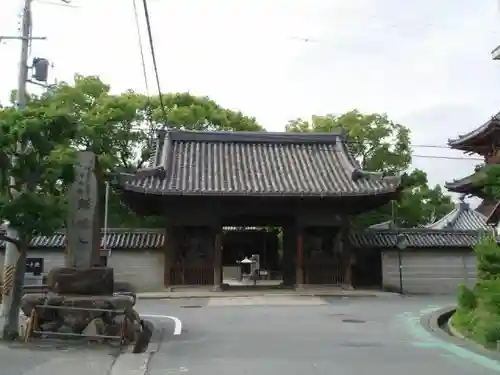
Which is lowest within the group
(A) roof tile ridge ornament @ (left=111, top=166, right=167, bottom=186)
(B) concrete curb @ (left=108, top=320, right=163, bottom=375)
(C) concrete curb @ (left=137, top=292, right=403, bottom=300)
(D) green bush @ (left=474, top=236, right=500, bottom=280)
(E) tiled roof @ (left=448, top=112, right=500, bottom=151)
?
(B) concrete curb @ (left=108, top=320, right=163, bottom=375)

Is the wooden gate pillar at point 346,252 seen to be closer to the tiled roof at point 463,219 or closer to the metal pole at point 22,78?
the metal pole at point 22,78

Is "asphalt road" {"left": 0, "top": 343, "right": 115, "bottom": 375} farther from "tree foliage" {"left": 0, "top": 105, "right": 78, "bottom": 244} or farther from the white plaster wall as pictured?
the white plaster wall

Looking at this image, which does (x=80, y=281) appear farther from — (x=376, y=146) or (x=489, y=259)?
(x=376, y=146)

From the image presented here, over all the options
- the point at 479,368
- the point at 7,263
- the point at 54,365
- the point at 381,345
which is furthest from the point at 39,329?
the point at 479,368

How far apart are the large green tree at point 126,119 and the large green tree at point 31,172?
22698 mm

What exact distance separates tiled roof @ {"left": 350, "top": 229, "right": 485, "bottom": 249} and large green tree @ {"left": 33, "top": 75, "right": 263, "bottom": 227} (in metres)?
14.7

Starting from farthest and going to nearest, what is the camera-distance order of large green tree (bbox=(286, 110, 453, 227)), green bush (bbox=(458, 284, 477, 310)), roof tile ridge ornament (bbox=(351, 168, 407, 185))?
large green tree (bbox=(286, 110, 453, 227))
roof tile ridge ornament (bbox=(351, 168, 407, 185))
green bush (bbox=(458, 284, 477, 310))

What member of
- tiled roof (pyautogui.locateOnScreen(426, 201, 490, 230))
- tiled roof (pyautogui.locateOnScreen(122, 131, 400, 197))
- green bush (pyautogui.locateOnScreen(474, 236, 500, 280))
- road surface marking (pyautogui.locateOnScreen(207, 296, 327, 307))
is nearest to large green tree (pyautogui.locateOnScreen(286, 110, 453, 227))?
tiled roof (pyautogui.locateOnScreen(426, 201, 490, 230))

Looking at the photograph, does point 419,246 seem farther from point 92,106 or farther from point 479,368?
point 92,106

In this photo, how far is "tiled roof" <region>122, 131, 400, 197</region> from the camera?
24547mm

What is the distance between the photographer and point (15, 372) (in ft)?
27.4

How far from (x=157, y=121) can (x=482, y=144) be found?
67.8 ft

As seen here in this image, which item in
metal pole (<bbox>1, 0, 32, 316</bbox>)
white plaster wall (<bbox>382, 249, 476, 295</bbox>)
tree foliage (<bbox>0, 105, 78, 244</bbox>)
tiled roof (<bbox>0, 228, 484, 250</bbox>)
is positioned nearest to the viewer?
tree foliage (<bbox>0, 105, 78, 244</bbox>)

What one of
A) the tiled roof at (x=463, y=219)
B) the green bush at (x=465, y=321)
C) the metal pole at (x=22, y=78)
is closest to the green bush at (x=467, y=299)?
the green bush at (x=465, y=321)
